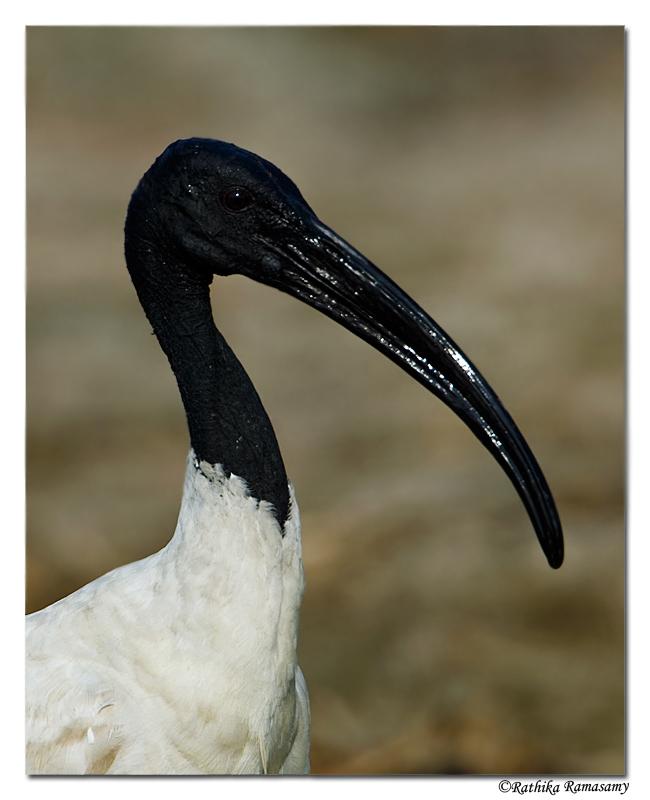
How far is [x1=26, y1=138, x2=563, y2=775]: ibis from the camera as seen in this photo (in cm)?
213

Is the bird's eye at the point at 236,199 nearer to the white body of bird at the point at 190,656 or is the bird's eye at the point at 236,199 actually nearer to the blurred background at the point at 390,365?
the white body of bird at the point at 190,656

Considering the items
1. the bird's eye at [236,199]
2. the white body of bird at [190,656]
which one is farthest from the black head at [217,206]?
the white body of bird at [190,656]

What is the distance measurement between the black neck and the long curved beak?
190 mm

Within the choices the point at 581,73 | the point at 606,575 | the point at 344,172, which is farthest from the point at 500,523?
the point at 581,73

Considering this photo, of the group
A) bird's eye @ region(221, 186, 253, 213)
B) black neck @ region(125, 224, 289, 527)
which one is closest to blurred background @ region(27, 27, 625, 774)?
black neck @ region(125, 224, 289, 527)

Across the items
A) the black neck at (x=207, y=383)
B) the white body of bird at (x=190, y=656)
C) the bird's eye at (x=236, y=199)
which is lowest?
the white body of bird at (x=190, y=656)

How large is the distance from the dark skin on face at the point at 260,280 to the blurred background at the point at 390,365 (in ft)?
3.07

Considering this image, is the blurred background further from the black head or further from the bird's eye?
the bird's eye

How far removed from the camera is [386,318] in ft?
7.04

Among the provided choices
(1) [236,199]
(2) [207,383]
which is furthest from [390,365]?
(1) [236,199]

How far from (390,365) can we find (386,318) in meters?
2.89

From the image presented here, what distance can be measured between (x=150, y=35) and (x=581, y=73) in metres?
1.31

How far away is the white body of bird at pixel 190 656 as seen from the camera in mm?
2191
